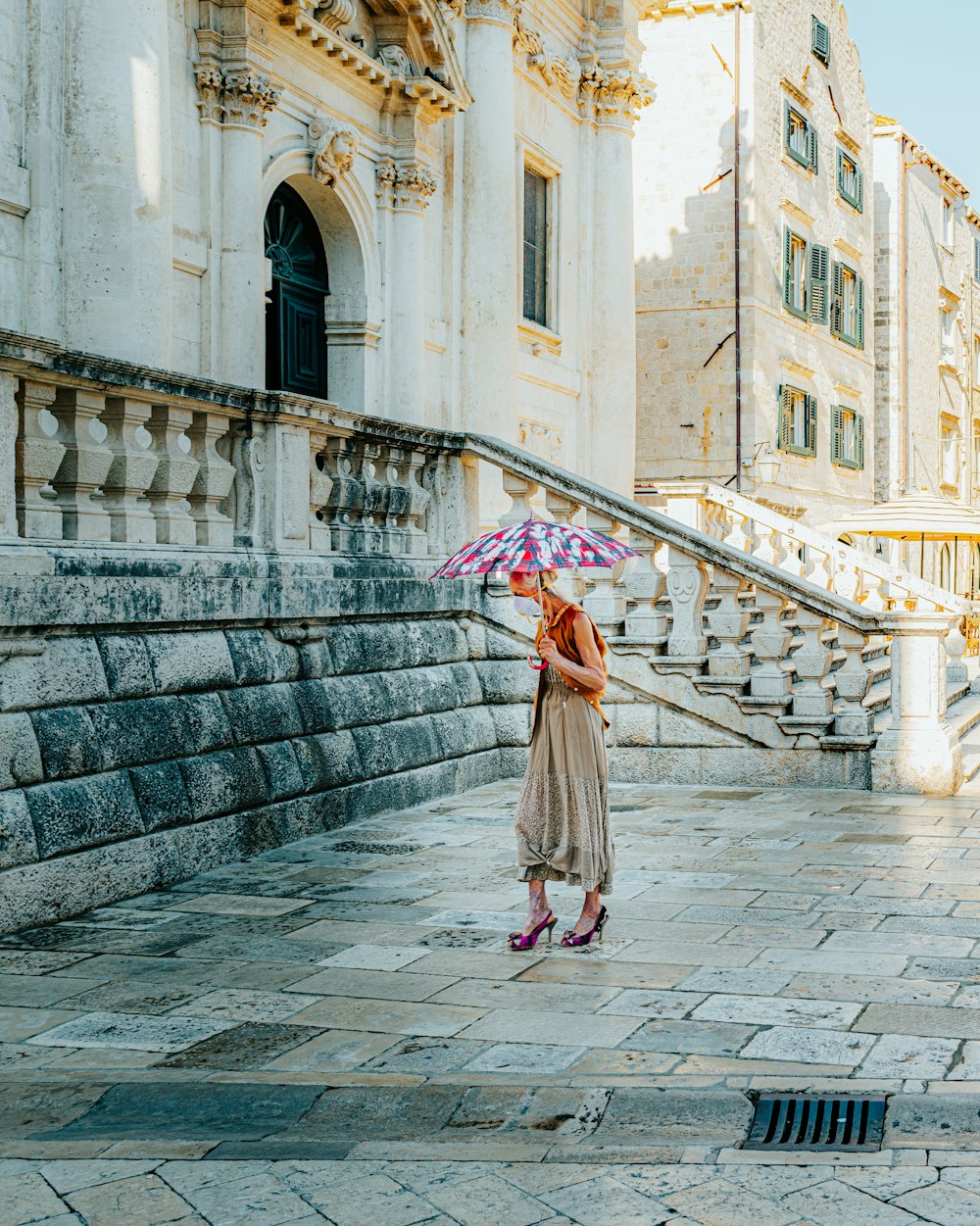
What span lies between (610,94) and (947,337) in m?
27.4

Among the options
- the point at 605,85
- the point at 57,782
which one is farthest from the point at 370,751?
the point at 605,85

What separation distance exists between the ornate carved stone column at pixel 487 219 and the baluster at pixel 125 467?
7756mm

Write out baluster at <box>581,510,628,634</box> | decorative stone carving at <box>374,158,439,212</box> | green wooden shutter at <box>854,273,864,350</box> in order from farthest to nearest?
green wooden shutter at <box>854,273,864,350</box>
decorative stone carving at <box>374,158,439,212</box>
baluster at <box>581,510,628,634</box>

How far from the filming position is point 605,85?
1916 cm

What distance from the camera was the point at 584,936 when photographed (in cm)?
693

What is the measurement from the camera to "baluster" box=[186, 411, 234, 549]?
9086 millimetres

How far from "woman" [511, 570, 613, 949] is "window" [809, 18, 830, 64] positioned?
2769 centimetres

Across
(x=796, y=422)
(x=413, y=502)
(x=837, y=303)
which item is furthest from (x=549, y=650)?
(x=837, y=303)

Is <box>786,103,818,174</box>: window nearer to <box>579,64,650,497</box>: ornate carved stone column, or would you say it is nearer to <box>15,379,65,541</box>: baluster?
<box>579,64,650,497</box>: ornate carved stone column

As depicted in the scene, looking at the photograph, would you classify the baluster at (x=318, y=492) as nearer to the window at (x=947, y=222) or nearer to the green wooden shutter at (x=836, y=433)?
the green wooden shutter at (x=836, y=433)

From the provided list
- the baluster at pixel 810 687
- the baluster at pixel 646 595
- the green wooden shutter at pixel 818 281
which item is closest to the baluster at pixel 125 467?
the baluster at pixel 646 595

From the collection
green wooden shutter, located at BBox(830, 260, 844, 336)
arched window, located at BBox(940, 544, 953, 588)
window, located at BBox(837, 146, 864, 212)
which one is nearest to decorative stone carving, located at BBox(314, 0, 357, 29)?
green wooden shutter, located at BBox(830, 260, 844, 336)

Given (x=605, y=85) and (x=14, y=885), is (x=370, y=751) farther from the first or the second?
(x=605, y=85)

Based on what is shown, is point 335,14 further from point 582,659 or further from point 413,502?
point 582,659
